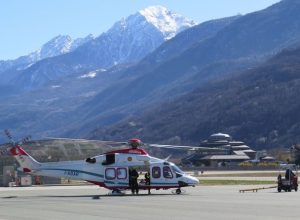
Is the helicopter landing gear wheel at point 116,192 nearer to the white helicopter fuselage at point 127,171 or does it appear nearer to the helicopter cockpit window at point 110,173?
the white helicopter fuselage at point 127,171

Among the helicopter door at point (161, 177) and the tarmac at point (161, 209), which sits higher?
the helicopter door at point (161, 177)

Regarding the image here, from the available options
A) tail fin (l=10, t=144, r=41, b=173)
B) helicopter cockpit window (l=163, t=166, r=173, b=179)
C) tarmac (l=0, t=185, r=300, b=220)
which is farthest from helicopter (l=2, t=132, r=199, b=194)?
tarmac (l=0, t=185, r=300, b=220)

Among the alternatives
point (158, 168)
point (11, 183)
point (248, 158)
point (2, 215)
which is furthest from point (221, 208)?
point (248, 158)

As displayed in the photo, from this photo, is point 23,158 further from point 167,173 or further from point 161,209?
point 161,209

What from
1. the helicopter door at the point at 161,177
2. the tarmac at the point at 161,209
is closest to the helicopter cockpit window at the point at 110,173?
the helicopter door at the point at 161,177

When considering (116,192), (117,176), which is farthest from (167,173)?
(116,192)

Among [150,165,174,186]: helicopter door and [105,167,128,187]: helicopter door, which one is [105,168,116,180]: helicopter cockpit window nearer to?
[105,167,128,187]: helicopter door

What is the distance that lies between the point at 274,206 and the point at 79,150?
60058 millimetres

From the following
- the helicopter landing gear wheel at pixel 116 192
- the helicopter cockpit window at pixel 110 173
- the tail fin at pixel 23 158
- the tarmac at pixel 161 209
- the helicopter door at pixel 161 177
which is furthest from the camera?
the tail fin at pixel 23 158

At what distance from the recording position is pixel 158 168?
52.7m

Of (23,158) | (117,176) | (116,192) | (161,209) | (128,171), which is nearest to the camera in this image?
(161,209)

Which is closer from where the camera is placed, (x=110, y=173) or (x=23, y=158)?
(x=110, y=173)

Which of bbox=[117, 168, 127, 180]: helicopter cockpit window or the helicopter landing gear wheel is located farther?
the helicopter landing gear wheel

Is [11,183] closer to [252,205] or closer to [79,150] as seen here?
[79,150]
